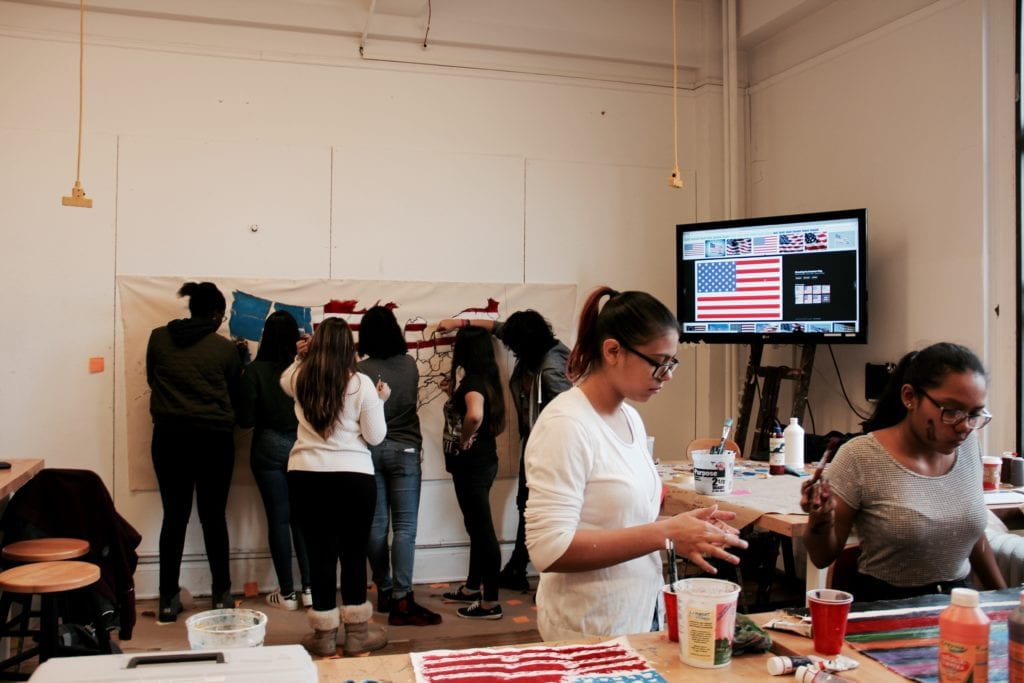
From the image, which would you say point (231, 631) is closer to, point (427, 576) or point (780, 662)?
point (780, 662)

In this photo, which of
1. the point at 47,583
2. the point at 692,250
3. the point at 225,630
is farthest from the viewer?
the point at 692,250

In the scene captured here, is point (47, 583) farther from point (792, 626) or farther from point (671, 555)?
point (792, 626)

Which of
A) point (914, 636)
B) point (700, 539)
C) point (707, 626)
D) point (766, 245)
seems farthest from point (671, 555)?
point (766, 245)

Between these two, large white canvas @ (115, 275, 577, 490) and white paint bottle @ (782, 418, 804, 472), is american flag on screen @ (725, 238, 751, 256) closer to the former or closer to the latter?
large white canvas @ (115, 275, 577, 490)

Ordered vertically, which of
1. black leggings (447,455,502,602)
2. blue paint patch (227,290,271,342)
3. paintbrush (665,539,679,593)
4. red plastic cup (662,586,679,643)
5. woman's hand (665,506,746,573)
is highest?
blue paint patch (227,290,271,342)

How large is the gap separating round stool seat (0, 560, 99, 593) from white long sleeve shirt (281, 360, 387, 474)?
91 centimetres

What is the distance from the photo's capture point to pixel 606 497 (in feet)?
6.28

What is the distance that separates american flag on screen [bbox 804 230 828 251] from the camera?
447 cm

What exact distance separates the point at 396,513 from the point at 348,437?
0.90 meters

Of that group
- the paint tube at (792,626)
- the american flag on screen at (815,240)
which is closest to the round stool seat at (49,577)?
the paint tube at (792,626)

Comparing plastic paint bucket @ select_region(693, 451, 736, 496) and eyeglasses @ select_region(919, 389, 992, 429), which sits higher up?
eyeglasses @ select_region(919, 389, 992, 429)

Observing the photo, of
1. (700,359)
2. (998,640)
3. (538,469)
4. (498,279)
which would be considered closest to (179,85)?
(498,279)

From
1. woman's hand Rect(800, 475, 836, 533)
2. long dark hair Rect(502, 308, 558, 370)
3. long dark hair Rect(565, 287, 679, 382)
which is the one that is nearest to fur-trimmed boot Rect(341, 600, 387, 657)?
long dark hair Rect(502, 308, 558, 370)

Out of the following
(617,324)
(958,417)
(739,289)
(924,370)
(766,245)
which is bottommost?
(958,417)
